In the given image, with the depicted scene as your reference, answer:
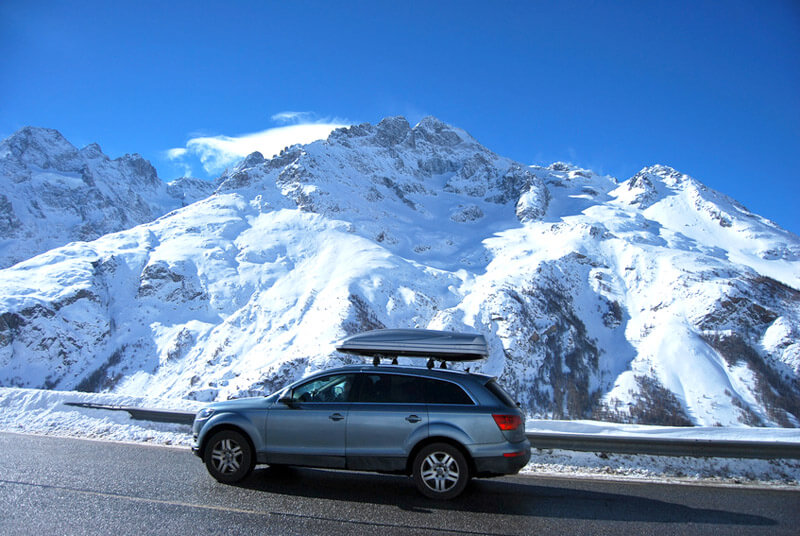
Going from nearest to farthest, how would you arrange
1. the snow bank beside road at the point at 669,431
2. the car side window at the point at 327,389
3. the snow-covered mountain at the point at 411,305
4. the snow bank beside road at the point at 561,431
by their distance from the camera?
the car side window at the point at 327,389
the snow bank beside road at the point at 561,431
the snow bank beside road at the point at 669,431
the snow-covered mountain at the point at 411,305

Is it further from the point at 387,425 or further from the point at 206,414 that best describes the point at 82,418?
the point at 387,425

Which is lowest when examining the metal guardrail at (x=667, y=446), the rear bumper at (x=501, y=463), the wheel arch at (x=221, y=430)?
the metal guardrail at (x=667, y=446)

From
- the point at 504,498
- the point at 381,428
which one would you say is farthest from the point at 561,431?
the point at 381,428

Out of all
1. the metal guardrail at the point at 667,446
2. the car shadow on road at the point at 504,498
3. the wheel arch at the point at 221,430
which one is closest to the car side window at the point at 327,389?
the wheel arch at the point at 221,430

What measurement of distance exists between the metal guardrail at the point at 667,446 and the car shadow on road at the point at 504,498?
1272 mm

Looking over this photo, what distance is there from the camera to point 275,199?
140375mm

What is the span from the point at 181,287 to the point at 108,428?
323ft

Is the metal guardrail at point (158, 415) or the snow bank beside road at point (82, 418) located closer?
the snow bank beside road at point (82, 418)

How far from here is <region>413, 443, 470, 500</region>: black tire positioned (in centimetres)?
737

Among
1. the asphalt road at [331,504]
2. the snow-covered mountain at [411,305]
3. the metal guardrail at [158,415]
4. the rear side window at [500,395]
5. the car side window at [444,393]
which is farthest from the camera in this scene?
the snow-covered mountain at [411,305]

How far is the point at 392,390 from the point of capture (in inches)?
308

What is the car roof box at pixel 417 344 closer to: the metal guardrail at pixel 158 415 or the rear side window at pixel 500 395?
the rear side window at pixel 500 395

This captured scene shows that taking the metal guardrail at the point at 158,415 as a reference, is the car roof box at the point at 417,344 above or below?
above

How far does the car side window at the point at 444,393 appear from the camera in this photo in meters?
7.64
